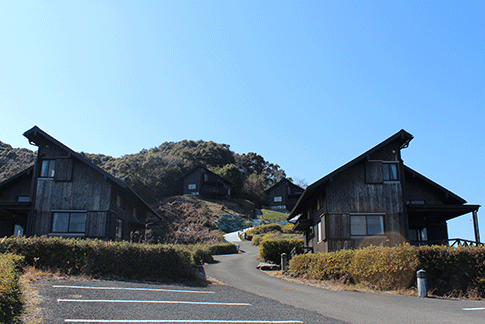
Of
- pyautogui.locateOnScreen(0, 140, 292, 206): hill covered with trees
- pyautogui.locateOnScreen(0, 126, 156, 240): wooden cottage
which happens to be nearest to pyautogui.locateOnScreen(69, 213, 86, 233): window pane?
pyautogui.locateOnScreen(0, 126, 156, 240): wooden cottage

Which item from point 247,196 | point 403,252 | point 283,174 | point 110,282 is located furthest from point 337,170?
point 283,174

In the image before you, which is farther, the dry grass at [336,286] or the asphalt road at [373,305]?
the dry grass at [336,286]

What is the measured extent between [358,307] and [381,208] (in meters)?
11.3

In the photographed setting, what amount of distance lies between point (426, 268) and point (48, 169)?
20417mm

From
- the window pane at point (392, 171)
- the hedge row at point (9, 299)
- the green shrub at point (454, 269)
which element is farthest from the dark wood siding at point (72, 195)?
the green shrub at point (454, 269)

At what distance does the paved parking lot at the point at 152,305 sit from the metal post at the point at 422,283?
5.34m

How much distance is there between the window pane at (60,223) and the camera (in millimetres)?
22938

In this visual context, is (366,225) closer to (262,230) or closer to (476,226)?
(476,226)

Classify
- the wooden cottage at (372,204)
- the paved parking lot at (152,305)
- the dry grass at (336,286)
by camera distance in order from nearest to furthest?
the paved parking lot at (152,305) → the dry grass at (336,286) → the wooden cottage at (372,204)

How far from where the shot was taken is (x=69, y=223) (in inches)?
907

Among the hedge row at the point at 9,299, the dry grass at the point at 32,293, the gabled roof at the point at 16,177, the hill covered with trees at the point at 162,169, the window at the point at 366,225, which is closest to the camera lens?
the hedge row at the point at 9,299

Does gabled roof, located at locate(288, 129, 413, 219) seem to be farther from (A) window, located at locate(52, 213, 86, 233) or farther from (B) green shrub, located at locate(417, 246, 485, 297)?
(A) window, located at locate(52, 213, 86, 233)

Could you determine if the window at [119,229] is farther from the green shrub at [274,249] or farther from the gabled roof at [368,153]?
the gabled roof at [368,153]

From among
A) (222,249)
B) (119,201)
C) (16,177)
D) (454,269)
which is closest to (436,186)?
(454,269)
